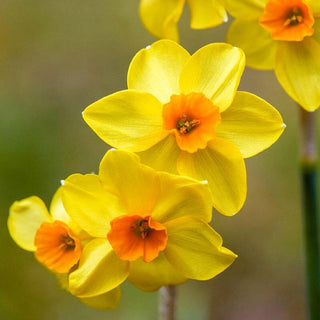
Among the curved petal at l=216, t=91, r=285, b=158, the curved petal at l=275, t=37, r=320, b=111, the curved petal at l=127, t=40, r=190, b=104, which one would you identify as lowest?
the curved petal at l=216, t=91, r=285, b=158

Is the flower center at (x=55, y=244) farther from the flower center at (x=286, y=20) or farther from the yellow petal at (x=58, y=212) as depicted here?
the flower center at (x=286, y=20)

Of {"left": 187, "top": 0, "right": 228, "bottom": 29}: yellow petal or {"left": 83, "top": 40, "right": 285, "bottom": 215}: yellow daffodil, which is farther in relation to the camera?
{"left": 187, "top": 0, "right": 228, "bottom": 29}: yellow petal

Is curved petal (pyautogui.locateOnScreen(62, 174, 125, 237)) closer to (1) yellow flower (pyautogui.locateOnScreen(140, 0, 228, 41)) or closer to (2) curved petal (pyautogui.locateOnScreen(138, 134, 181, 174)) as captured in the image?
(2) curved petal (pyautogui.locateOnScreen(138, 134, 181, 174))

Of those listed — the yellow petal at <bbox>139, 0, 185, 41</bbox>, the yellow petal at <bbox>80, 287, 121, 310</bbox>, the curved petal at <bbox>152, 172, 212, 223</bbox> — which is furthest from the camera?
the yellow petal at <bbox>139, 0, 185, 41</bbox>

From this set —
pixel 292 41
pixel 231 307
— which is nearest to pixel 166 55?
pixel 292 41

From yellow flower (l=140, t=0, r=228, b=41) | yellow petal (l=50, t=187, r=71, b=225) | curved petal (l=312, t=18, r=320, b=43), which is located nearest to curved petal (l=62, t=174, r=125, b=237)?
yellow petal (l=50, t=187, r=71, b=225)

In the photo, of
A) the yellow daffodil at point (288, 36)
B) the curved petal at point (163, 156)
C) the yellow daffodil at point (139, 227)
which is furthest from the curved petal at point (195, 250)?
the yellow daffodil at point (288, 36)

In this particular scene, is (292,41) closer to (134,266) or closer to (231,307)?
(134,266)
